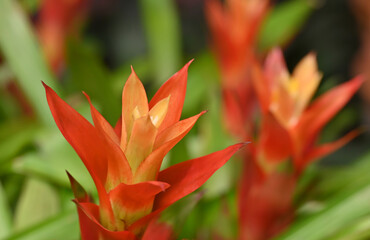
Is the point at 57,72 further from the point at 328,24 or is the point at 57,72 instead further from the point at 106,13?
the point at 328,24

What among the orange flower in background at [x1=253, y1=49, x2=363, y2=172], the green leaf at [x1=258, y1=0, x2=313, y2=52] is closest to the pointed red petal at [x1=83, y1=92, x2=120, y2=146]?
the orange flower in background at [x1=253, y1=49, x2=363, y2=172]

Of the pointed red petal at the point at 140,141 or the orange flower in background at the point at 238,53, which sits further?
the orange flower in background at the point at 238,53

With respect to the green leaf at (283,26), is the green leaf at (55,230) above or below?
below

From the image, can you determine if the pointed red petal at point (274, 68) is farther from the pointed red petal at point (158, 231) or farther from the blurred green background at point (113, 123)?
the pointed red petal at point (158, 231)

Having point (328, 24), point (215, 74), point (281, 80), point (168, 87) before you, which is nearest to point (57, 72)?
point (215, 74)

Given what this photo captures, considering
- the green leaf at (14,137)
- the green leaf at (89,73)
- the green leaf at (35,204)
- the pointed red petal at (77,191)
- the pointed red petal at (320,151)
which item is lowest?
the pointed red petal at (77,191)

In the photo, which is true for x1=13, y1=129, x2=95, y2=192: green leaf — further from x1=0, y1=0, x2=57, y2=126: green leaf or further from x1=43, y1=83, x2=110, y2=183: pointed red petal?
x1=43, y1=83, x2=110, y2=183: pointed red petal

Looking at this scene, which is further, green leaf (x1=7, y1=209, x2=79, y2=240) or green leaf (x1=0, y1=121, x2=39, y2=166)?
green leaf (x1=0, y1=121, x2=39, y2=166)

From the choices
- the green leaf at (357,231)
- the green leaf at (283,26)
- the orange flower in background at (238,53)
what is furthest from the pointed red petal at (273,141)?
the green leaf at (283,26)
